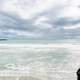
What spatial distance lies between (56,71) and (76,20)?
2.66ft

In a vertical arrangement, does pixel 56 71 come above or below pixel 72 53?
below

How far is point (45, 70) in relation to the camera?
9.11 ft

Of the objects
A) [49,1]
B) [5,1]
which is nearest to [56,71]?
[49,1]

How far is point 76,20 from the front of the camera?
8.73 ft

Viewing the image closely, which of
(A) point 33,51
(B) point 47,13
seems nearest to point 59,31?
(B) point 47,13

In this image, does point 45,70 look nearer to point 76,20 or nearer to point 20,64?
point 20,64

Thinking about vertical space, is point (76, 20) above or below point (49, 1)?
below

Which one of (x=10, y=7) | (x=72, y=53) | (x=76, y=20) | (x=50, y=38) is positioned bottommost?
(x=72, y=53)

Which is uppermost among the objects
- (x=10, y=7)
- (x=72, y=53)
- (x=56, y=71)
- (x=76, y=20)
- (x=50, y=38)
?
(x=10, y=7)

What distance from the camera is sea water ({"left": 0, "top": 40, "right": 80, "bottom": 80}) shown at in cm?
273

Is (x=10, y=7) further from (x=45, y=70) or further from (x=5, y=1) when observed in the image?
(x=45, y=70)

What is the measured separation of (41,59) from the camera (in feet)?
9.11

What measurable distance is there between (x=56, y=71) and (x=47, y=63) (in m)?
0.18

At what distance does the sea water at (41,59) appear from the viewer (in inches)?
108
